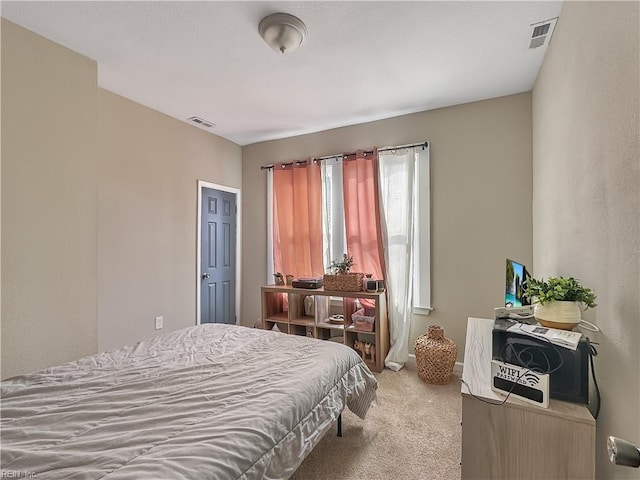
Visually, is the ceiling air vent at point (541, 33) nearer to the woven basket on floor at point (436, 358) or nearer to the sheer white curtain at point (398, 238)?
the sheer white curtain at point (398, 238)

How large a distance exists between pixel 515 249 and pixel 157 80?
351 cm

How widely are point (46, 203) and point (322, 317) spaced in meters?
2.67

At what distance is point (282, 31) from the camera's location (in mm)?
1884

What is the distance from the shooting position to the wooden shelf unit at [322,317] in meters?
3.15

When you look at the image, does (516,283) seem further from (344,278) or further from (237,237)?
(237,237)

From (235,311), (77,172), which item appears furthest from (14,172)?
(235,311)

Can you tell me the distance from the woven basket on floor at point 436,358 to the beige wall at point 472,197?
1.01ft

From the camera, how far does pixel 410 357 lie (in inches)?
130

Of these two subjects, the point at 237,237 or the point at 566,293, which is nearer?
the point at 566,293

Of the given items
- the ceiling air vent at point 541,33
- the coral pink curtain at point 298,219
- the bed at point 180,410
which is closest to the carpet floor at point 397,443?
the bed at point 180,410

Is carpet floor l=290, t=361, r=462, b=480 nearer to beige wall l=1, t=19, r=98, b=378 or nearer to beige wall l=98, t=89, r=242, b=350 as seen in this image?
beige wall l=1, t=19, r=98, b=378

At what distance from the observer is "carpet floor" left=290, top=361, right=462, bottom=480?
5.74 feet

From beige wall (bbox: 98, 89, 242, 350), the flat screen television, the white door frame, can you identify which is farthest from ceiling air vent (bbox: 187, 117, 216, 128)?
the flat screen television

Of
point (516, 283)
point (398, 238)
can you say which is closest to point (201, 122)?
point (398, 238)
